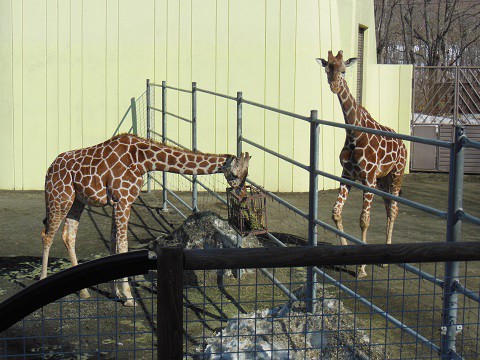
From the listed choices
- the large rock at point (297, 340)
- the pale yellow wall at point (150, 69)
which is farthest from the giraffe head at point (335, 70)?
the pale yellow wall at point (150, 69)

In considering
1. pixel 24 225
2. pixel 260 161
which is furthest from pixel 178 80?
pixel 24 225

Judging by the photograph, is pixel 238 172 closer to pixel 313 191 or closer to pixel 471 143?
pixel 313 191

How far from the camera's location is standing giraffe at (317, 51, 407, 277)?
7.53m

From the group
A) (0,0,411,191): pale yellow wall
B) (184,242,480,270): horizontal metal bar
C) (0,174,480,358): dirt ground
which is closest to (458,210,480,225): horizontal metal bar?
(184,242,480,270): horizontal metal bar

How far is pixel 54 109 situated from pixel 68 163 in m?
4.73

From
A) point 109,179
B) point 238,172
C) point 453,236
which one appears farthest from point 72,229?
point 453,236

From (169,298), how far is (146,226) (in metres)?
6.98

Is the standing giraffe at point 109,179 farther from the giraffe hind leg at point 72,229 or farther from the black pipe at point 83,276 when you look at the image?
the black pipe at point 83,276

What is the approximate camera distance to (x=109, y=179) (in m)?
6.84

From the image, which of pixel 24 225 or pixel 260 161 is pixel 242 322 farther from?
pixel 260 161

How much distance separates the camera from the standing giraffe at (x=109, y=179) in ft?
22.4

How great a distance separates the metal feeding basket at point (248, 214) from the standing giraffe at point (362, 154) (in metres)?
0.85

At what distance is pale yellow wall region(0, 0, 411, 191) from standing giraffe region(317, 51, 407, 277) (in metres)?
3.61

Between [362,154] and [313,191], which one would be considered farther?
[362,154]
